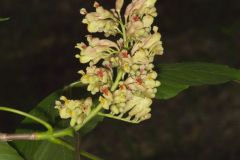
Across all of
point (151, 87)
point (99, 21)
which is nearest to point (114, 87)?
point (151, 87)

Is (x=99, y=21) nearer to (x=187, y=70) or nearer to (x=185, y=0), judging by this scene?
(x=187, y=70)

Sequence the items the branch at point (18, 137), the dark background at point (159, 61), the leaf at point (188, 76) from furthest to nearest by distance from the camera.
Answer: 1. the dark background at point (159, 61)
2. the leaf at point (188, 76)
3. the branch at point (18, 137)

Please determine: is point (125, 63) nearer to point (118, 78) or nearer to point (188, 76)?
point (118, 78)

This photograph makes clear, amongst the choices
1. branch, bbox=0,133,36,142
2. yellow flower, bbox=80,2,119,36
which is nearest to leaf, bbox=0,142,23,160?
branch, bbox=0,133,36,142

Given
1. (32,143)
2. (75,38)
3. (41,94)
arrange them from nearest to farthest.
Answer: (32,143), (41,94), (75,38)

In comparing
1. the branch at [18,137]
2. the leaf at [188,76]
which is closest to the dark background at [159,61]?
the leaf at [188,76]

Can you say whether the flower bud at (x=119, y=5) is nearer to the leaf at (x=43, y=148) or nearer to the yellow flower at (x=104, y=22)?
the yellow flower at (x=104, y=22)

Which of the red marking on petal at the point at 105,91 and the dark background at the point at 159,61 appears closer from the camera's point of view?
the red marking on petal at the point at 105,91
